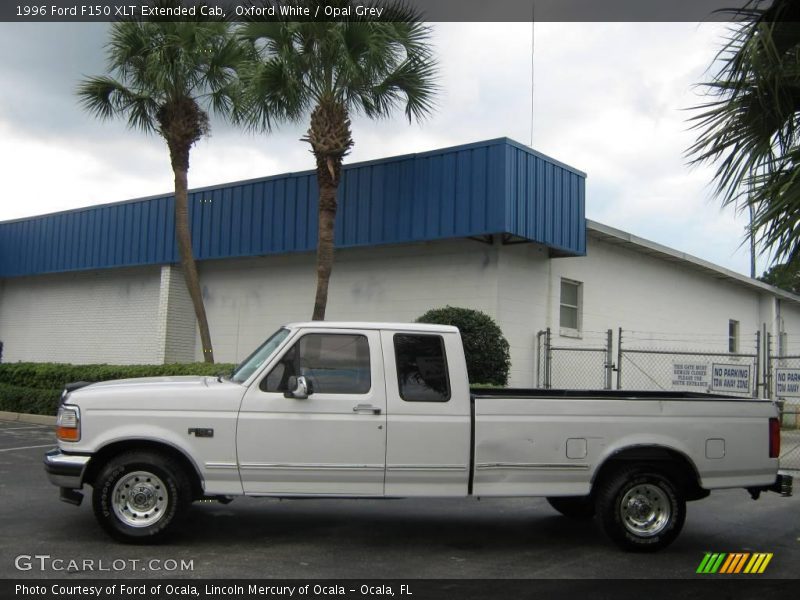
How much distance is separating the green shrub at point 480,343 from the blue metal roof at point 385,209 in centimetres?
159

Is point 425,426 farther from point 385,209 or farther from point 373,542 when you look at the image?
point 385,209

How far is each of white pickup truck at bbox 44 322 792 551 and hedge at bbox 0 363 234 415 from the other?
31.9 feet

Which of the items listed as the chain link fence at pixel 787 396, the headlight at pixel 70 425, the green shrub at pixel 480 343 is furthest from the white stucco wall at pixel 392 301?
the headlight at pixel 70 425

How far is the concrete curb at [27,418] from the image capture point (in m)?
17.3

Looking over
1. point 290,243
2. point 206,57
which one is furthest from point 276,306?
Answer: point 206,57

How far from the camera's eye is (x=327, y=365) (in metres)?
6.94

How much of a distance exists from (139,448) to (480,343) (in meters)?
8.46

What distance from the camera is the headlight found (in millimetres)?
6621

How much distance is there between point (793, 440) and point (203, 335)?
12.9m

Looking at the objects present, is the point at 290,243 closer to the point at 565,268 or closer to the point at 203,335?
the point at 203,335

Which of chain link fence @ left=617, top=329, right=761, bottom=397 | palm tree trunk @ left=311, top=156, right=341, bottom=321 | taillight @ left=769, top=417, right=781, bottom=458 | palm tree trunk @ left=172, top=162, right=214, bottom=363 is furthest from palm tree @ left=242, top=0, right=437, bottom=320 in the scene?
taillight @ left=769, top=417, right=781, bottom=458

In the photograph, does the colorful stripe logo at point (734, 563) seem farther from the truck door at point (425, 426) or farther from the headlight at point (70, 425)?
the headlight at point (70, 425)

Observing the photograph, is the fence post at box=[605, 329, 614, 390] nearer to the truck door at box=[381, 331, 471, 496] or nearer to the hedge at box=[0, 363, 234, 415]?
the hedge at box=[0, 363, 234, 415]

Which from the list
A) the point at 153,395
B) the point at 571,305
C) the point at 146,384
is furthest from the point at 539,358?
the point at 153,395
